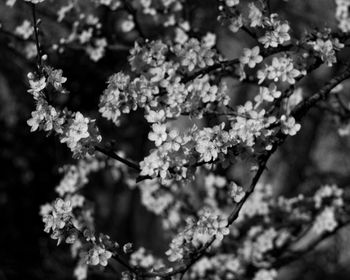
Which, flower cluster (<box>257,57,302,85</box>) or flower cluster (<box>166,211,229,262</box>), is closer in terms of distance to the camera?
flower cluster (<box>166,211,229,262</box>)

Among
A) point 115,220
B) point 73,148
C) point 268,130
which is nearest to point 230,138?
point 268,130

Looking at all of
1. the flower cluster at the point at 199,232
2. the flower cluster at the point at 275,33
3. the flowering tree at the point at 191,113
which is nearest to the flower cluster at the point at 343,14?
the flowering tree at the point at 191,113

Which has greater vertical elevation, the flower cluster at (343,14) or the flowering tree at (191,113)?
the flower cluster at (343,14)

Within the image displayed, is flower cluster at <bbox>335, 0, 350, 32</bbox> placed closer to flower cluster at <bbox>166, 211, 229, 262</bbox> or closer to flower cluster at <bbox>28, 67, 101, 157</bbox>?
flower cluster at <bbox>166, 211, 229, 262</bbox>

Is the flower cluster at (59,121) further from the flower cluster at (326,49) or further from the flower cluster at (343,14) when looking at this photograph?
the flower cluster at (343,14)

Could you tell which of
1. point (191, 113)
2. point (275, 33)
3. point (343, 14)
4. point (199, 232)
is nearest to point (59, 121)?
point (191, 113)

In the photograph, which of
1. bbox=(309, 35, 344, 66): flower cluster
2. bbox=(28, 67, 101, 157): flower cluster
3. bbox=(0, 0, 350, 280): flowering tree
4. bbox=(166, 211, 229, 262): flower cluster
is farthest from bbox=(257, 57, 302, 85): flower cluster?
bbox=(28, 67, 101, 157): flower cluster

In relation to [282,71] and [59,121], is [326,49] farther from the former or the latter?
[59,121]

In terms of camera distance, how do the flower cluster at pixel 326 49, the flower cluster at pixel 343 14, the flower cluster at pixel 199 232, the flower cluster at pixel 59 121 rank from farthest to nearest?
the flower cluster at pixel 343 14
the flower cluster at pixel 326 49
the flower cluster at pixel 199 232
the flower cluster at pixel 59 121

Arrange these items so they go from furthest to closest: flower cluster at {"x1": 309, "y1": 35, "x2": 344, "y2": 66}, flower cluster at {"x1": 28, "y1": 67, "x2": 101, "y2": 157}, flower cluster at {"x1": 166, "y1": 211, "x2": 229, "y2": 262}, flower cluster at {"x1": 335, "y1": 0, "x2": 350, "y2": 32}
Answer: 1. flower cluster at {"x1": 335, "y1": 0, "x2": 350, "y2": 32}
2. flower cluster at {"x1": 309, "y1": 35, "x2": 344, "y2": 66}
3. flower cluster at {"x1": 166, "y1": 211, "x2": 229, "y2": 262}
4. flower cluster at {"x1": 28, "y1": 67, "x2": 101, "y2": 157}

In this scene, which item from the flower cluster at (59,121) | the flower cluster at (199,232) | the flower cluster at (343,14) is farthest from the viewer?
the flower cluster at (343,14)

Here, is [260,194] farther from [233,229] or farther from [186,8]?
[186,8]
